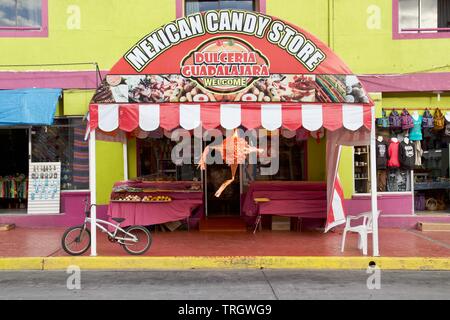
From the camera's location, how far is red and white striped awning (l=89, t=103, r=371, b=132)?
9047 mm

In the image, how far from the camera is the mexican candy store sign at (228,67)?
362 inches

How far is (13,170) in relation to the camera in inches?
528

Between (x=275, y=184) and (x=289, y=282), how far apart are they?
16.0ft

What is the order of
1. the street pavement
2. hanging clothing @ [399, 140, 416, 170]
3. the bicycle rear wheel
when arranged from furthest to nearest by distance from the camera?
hanging clothing @ [399, 140, 416, 170] < the bicycle rear wheel < the street pavement

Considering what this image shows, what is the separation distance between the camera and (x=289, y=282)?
7.82 m

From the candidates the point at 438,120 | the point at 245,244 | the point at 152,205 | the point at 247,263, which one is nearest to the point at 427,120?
the point at 438,120

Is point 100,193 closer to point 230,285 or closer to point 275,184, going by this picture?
point 275,184

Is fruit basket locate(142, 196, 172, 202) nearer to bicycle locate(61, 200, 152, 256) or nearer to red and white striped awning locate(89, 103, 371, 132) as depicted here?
bicycle locate(61, 200, 152, 256)

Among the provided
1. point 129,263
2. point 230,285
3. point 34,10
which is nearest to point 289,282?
point 230,285

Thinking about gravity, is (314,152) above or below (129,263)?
above

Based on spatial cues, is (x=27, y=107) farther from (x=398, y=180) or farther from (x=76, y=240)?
(x=398, y=180)

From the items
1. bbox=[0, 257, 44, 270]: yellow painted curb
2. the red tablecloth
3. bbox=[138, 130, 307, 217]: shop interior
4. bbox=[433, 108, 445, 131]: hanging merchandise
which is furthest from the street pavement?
bbox=[433, 108, 445, 131]: hanging merchandise

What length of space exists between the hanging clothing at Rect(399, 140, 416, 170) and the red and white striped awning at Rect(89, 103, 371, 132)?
13.1 feet

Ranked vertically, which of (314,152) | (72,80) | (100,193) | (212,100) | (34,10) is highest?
(34,10)
